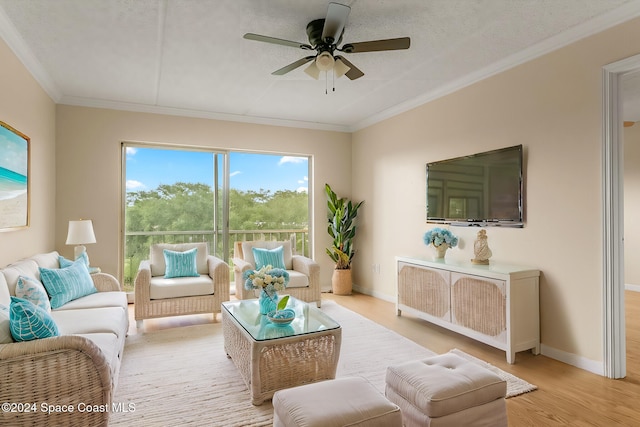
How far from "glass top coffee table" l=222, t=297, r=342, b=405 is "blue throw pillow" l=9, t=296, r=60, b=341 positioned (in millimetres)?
1144

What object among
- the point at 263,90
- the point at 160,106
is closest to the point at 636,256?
the point at 263,90

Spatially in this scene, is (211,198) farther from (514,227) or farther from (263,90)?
(514,227)

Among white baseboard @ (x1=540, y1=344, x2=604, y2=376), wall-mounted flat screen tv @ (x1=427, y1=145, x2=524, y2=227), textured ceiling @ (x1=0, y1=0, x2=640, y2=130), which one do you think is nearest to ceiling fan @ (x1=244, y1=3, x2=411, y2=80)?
textured ceiling @ (x1=0, y1=0, x2=640, y2=130)

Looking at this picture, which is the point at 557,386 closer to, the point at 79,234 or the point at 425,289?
the point at 425,289

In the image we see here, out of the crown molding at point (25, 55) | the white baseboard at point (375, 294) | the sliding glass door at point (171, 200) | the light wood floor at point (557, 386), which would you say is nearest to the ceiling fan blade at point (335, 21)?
the crown molding at point (25, 55)

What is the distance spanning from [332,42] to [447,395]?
246 centimetres

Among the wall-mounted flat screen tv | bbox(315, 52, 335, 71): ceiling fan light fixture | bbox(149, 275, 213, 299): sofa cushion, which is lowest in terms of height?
bbox(149, 275, 213, 299): sofa cushion

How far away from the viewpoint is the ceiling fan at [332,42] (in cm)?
245

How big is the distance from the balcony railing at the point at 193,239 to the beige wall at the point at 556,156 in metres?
2.60

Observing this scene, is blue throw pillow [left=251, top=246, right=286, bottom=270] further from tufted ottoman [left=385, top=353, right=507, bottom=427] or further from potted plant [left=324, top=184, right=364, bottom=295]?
tufted ottoman [left=385, top=353, right=507, bottom=427]

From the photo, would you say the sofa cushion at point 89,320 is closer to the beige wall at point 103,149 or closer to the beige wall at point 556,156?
the beige wall at point 103,149

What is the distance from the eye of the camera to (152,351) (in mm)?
3283

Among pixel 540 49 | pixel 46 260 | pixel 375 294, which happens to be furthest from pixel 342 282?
pixel 540 49

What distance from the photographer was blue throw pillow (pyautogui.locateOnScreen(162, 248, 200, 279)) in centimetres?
419
